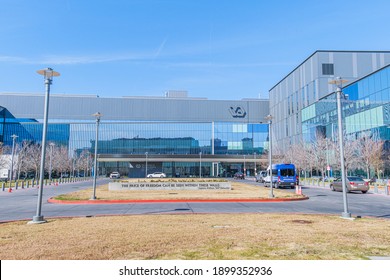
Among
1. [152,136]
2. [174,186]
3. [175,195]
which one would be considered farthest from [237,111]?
[175,195]

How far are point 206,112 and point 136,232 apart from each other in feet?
291

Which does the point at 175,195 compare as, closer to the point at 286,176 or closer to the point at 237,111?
the point at 286,176

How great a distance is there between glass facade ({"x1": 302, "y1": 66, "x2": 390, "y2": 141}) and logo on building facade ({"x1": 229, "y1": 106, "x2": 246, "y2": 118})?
Result: 1219 inches

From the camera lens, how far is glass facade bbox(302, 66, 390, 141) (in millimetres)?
48250

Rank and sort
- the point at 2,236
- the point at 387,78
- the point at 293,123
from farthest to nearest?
1. the point at 293,123
2. the point at 387,78
3. the point at 2,236

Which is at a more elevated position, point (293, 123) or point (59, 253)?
point (293, 123)

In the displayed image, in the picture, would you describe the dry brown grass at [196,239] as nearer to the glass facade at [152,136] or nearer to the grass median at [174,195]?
the grass median at [174,195]

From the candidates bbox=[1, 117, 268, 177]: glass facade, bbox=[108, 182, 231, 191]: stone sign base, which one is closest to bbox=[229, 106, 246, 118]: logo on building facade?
bbox=[1, 117, 268, 177]: glass facade

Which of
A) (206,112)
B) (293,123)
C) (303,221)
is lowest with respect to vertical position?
(303,221)

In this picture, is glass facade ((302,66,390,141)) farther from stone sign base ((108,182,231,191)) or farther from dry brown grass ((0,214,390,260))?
dry brown grass ((0,214,390,260))

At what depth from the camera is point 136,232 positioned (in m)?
9.02
